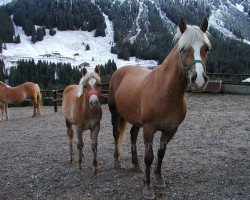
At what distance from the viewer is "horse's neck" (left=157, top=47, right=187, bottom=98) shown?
4500mm

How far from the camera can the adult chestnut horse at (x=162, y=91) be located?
12.9ft

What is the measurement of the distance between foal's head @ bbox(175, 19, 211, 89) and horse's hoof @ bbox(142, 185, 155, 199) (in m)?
2.03

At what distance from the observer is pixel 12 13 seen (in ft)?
522

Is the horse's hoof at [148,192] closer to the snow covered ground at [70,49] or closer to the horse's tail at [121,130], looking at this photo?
the horse's tail at [121,130]

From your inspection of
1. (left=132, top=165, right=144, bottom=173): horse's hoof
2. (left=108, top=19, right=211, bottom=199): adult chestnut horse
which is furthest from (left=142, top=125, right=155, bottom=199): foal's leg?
(left=132, top=165, right=144, bottom=173): horse's hoof

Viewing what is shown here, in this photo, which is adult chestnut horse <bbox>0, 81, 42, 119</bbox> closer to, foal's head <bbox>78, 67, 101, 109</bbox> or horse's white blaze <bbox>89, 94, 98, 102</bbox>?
foal's head <bbox>78, 67, 101, 109</bbox>

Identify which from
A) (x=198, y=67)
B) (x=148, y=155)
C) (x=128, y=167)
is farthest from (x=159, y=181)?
(x=198, y=67)

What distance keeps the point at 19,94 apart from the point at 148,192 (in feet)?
43.4

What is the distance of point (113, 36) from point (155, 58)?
121ft

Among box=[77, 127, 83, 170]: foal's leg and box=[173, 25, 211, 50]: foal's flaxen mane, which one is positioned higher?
box=[173, 25, 211, 50]: foal's flaxen mane

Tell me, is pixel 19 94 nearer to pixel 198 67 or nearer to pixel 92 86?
Result: pixel 92 86

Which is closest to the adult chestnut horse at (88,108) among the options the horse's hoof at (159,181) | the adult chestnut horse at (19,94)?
the horse's hoof at (159,181)

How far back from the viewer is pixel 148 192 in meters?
5.07

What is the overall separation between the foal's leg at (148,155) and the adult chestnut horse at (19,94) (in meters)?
12.7
